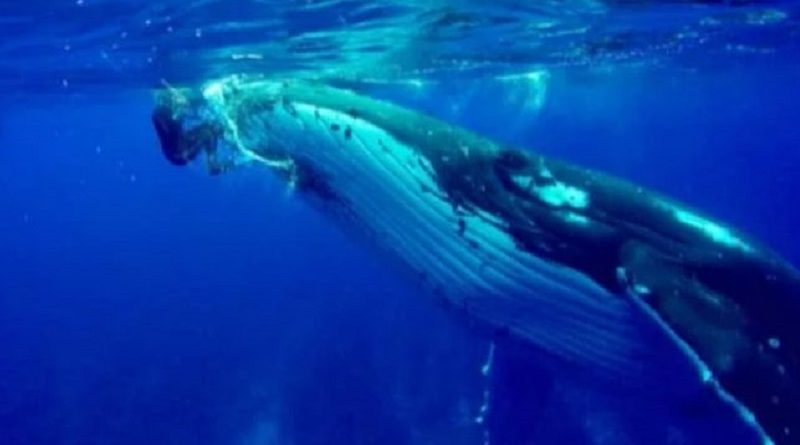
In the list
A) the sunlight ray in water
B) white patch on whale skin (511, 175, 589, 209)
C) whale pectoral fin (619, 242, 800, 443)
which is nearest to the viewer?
whale pectoral fin (619, 242, 800, 443)

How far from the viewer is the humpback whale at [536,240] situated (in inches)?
150

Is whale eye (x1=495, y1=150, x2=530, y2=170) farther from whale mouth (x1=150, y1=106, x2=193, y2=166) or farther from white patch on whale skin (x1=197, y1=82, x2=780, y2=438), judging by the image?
whale mouth (x1=150, y1=106, x2=193, y2=166)

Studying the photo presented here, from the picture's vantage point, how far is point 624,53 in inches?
1037

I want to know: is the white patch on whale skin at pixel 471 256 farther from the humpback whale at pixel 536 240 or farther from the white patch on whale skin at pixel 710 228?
the white patch on whale skin at pixel 710 228

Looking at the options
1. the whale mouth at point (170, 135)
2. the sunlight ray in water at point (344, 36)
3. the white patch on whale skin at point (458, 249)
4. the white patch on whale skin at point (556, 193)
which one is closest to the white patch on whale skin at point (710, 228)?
the white patch on whale skin at point (556, 193)

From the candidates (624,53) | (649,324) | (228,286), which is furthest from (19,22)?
(228,286)

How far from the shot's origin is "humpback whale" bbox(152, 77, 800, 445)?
12.5ft

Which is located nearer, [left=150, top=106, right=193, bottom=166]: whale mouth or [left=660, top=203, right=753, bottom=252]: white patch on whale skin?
[left=660, top=203, right=753, bottom=252]: white patch on whale skin

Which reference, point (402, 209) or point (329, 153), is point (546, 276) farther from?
point (329, 153)

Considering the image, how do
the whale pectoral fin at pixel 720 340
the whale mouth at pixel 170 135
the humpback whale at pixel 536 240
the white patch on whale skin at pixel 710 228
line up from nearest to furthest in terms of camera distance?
1. the whale pectoral fin at pixel 720 340
2. the humpback whale at pixel 536 240
3. the white patch on whale skin at pixel 710 228
4. the whale mouth at pixel 170 135

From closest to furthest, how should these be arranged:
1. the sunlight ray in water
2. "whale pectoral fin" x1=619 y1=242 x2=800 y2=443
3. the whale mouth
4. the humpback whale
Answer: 1. "whale pectoral fin" x1=619 y1=242 x2=800 y2=443
2. the humpback whale
3. the whale mouth
4. the sunlight ray in water

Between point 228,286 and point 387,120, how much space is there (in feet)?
196

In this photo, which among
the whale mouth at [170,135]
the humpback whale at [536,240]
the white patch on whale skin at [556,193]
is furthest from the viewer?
the whale mouth at [170,135]

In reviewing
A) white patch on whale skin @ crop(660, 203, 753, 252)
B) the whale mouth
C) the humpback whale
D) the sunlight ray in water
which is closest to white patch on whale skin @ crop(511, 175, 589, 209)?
the humpback whale
